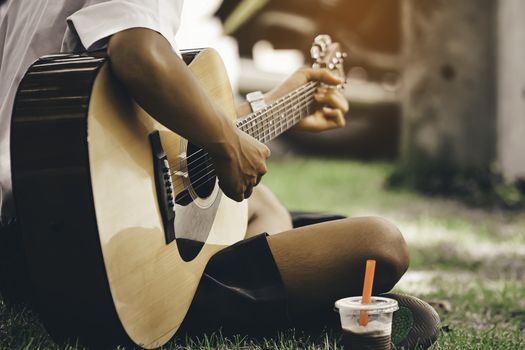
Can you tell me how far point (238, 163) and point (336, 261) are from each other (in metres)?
0.44

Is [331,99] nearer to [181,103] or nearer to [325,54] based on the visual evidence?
[325,54]

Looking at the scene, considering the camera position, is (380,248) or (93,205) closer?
(93,205)

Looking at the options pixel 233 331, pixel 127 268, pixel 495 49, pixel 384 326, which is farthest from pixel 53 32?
pixel 495 49

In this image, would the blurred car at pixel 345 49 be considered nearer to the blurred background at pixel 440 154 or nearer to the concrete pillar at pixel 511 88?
the blurred background at pixel 440 154

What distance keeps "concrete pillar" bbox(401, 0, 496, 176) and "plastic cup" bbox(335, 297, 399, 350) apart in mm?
5083

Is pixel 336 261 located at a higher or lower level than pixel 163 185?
lower

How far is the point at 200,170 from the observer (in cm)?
242

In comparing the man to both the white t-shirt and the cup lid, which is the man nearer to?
the white t-shirt

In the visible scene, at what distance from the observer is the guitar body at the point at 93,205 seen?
196 cm

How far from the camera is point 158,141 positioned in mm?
2211

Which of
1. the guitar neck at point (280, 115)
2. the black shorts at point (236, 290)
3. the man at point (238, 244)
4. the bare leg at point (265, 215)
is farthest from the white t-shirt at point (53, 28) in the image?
the bare leg at point (265, 215)

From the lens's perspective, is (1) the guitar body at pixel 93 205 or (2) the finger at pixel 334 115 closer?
(1) the guitar body at pixel 93 205

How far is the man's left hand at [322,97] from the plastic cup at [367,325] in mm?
1308

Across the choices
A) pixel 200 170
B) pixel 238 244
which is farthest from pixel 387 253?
pixel 200 170
